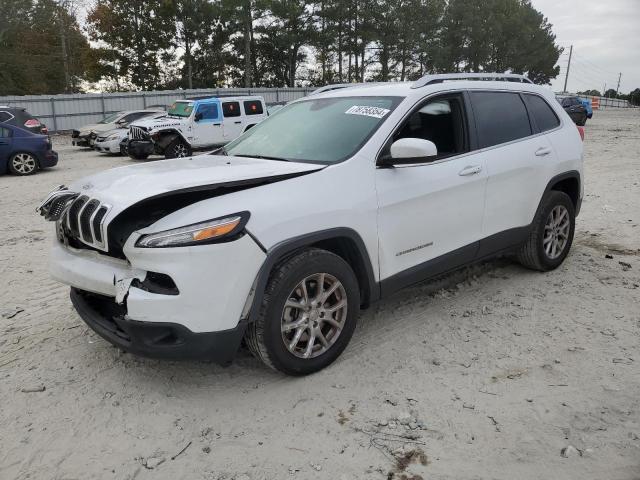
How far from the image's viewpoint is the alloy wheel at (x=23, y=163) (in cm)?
1263

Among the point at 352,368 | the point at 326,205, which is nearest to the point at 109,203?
the point at 326,205

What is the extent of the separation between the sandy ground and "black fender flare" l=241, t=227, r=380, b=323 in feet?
1.70

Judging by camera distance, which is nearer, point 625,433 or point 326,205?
point 625,433

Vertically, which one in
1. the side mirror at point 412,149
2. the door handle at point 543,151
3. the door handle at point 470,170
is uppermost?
the side mirror at point 412,149

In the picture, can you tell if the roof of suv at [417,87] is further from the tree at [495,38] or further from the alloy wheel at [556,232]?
the tree at [495,38]

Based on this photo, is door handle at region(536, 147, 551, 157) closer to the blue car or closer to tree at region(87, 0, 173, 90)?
the blue car

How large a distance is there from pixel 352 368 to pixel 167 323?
125cm

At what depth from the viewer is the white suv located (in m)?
2.82

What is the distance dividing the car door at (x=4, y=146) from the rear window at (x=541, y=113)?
470 inches

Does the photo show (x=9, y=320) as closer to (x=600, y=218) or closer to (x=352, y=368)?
(x=352, y=368)

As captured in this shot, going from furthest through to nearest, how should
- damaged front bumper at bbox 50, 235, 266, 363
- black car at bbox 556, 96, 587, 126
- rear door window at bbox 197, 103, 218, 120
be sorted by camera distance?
black car at bbox 556, 96, 587, 126
rear door window at bbox 197, 103, 218, 120
damaged front bumper at bbox 50, 235, 266, 363

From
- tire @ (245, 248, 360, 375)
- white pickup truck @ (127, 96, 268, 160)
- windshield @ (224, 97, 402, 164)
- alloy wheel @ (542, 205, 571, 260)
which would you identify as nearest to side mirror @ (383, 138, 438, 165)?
windshield @ (224, 97, 402, 164)

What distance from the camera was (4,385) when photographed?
3336 mm

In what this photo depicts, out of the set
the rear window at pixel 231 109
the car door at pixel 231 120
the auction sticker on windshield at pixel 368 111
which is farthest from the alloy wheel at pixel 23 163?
the auction sticker on windshield at pixel 368 111
